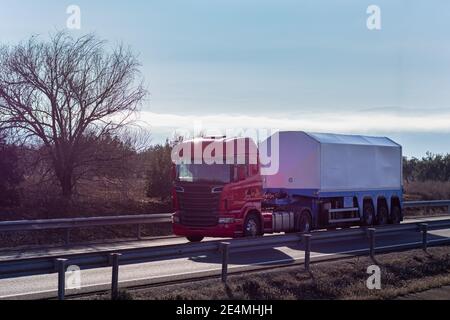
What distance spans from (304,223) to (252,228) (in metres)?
3.40

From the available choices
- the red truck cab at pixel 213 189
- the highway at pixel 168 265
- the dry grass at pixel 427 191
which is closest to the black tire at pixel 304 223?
the highway at pixel 168 265

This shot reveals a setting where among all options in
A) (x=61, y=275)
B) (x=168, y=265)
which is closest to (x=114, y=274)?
(x=61, y=275)

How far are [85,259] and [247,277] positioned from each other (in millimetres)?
3333

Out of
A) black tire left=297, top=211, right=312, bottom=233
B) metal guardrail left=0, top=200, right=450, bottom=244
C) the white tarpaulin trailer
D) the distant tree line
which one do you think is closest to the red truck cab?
metal guardrail left=0, top=200, right=450, bottom=244

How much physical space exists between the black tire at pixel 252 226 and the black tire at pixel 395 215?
9274 millimetres

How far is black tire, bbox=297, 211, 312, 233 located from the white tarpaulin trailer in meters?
0.95

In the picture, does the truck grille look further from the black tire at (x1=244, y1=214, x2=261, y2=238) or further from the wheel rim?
the wheel rim

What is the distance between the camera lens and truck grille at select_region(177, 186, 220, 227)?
58.3ft

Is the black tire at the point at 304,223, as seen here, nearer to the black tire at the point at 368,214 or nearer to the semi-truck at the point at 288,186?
the semi-truck at the point at 288,186

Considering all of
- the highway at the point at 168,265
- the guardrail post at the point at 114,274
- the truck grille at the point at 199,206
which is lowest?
the highway at the point at 168,265

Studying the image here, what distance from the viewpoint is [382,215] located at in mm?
25875

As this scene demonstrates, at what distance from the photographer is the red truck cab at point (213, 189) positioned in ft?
58.4

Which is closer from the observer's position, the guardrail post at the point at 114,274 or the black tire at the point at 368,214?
the guardrail post at the point at 114,274
